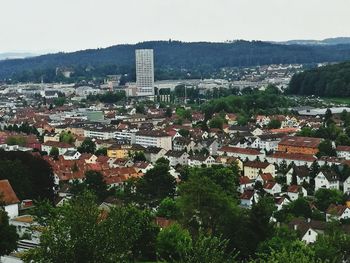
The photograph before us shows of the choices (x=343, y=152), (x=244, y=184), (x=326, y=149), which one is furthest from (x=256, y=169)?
(x=343, y=152)

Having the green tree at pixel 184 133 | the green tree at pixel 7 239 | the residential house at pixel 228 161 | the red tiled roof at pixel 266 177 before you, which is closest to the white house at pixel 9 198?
the green tree at pixel 7 239

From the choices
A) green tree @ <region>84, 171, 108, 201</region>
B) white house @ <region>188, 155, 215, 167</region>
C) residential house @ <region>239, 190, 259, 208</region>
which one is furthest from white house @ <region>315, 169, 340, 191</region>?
green tree @ <region>84, 171, 108, 201</region>

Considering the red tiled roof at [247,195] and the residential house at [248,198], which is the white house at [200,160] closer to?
the red tiled roof at [247,195]

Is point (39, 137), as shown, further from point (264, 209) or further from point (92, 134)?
point (264, 209)

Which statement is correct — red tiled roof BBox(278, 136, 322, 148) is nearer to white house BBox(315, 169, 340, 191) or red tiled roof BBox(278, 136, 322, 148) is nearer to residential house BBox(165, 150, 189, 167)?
residential house BBox(165, 150, 189, 167)

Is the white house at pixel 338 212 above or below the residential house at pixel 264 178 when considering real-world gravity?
above

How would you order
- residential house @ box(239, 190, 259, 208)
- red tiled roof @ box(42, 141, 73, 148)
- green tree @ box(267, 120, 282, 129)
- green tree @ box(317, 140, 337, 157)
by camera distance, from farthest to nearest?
green tree @ box(267, 120, 282, 129), red tiled roof @ box(42, 141, 73, 148), green tree @ box(317, 140, 337, 157), residential house @ box(239, 190, 259, 208)

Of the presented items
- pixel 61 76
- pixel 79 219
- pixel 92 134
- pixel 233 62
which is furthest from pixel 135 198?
pixel 233 62

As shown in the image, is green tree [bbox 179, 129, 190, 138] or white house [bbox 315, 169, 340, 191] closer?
white house [bbox 315, 169, 340, 191]
